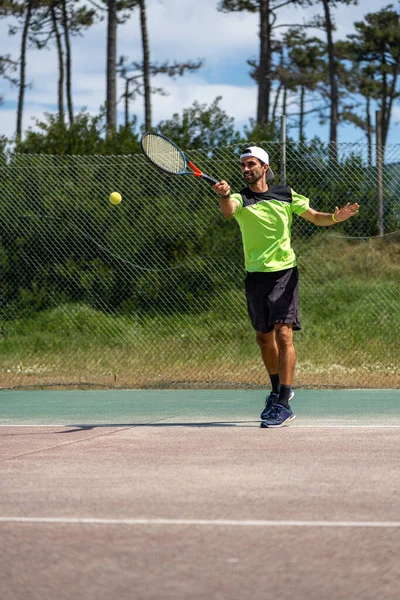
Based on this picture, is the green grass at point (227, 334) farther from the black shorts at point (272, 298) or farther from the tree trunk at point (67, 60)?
the tree trunk at point (67, 60)

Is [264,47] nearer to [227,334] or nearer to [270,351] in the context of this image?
[227,334]

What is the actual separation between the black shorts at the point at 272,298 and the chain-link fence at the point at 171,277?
346 centimetres

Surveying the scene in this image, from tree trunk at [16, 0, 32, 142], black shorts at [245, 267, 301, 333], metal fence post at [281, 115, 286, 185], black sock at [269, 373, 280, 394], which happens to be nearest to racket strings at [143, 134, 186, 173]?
black shorts at [245, 267, 301, 333]

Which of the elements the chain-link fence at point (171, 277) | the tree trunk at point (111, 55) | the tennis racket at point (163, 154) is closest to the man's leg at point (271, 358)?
the tennis racket at point (163, 154)

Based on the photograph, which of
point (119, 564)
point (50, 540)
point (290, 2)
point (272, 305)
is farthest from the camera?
point (290, 2)

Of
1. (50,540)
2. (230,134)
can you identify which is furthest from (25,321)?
(50,540)

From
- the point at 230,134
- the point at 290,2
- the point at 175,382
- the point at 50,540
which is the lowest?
the point at 175,382

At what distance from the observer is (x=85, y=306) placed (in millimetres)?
12359

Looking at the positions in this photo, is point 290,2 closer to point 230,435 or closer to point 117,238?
point 117,238

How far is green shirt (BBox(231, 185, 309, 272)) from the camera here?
805 centimetres

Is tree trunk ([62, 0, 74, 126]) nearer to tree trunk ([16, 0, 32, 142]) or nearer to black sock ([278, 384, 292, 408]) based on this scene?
tree trunk ([16, 0, 32, 142])

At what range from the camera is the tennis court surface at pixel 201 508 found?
3799mm

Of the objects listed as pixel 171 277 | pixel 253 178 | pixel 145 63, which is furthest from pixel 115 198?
pixel 145 63

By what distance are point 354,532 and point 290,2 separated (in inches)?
1002
